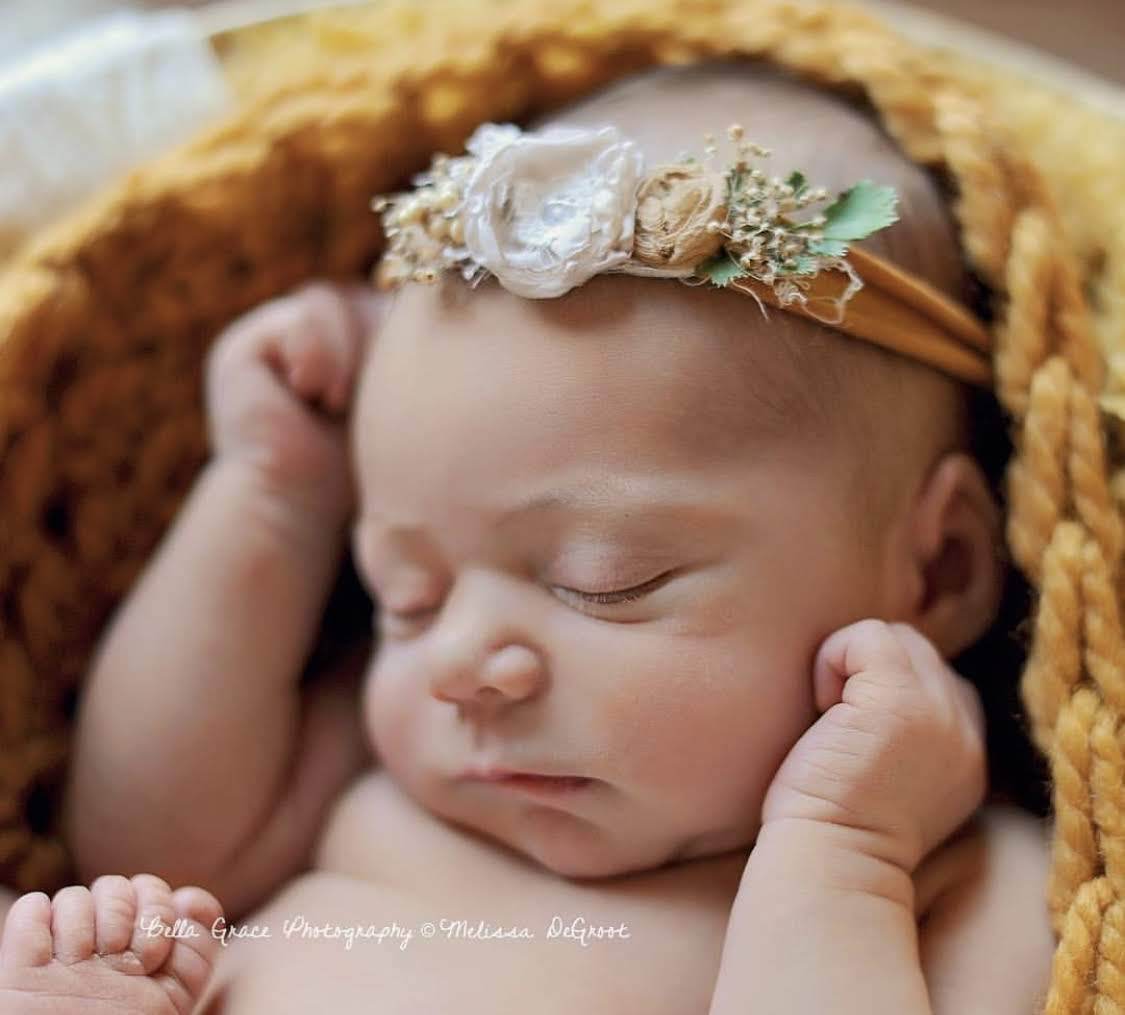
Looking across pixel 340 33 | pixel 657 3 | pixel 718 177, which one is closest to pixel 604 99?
pixel 657 3

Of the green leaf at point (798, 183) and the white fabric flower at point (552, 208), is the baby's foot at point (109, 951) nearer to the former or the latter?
the white fabric flower at point (552, 208)

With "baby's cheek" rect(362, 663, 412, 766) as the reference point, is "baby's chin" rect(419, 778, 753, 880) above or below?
below

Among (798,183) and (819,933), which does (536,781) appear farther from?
(798,183)

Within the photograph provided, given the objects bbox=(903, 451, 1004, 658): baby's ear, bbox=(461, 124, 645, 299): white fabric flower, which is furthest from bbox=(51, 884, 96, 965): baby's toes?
bbox=(903, 451, 1004, 658): baby's ear

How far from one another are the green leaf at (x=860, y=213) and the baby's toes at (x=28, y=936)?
2.55 ft

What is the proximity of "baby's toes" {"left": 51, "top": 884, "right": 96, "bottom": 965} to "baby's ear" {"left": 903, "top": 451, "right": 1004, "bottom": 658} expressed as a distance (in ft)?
2.24

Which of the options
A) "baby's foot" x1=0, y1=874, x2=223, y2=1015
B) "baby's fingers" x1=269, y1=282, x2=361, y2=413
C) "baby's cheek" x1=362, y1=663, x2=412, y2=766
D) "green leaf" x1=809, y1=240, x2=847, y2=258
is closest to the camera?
"baby's foot" x1=0, y1=874, x2=223, y2=1015

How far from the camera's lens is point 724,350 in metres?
1.05

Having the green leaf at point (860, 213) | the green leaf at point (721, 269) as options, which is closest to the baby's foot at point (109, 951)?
the green leaf at point (721, 269)

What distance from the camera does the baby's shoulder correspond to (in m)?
1.01

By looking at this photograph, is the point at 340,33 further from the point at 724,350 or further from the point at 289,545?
the point at 724,350

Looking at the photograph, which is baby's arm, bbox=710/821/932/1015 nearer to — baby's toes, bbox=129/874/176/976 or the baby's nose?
the baby's nose

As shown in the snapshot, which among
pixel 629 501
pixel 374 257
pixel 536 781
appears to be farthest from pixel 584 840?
pixel 374 257

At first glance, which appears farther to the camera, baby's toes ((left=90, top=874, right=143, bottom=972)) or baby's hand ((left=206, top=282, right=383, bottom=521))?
baby's hand ((left=206, top=282, right=383, bottom=521))
